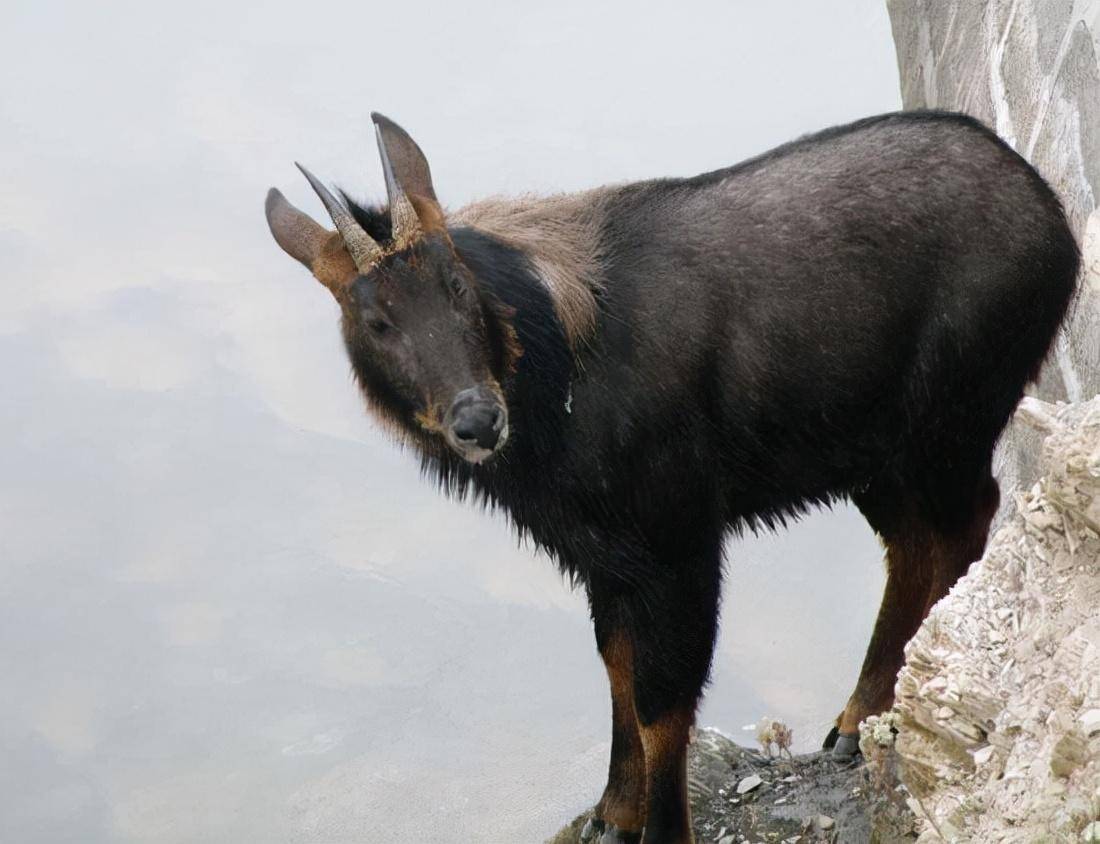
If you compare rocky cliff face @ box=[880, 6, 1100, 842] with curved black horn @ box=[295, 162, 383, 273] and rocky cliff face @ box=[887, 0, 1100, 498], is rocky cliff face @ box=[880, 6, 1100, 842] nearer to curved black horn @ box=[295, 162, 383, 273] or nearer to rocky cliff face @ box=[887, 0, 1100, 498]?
rocky cliff face @ box=[887, 0, 1100, 498]

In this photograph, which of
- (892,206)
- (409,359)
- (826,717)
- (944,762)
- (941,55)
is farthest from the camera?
(826,717)

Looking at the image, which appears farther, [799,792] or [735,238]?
[799,792]

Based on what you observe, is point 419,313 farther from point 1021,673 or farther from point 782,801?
point 782,801

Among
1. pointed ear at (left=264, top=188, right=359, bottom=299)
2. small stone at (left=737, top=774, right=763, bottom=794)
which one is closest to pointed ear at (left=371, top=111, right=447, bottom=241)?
pointed ear at (left=264, top=188, right=359, bottom=299)

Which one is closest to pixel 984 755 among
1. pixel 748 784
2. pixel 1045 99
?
pixel 748 784

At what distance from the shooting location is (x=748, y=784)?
723 centimetres

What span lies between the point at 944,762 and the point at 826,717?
358 inches

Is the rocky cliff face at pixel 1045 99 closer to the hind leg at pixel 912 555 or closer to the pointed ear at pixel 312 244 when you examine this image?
the hind leg at pixel 912 555

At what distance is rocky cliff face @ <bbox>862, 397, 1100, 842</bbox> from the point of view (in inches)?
161

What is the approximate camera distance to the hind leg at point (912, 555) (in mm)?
6594

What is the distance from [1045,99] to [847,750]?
3.37 m

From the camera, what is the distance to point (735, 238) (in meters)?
6.04

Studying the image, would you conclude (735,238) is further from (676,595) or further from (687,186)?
(676,595)

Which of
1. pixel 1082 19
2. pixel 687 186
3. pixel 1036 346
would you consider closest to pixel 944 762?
pixel 1036 346
